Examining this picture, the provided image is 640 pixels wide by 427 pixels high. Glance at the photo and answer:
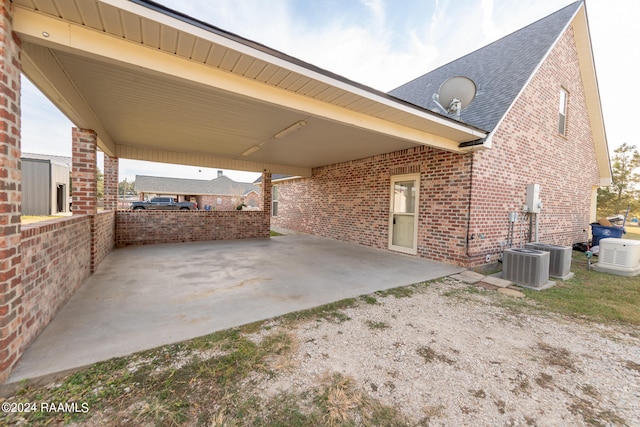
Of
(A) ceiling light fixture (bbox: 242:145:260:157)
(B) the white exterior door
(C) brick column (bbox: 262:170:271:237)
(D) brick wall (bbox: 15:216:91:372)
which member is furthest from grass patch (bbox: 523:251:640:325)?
(C) brick column (bbox: 262:170:271:237)

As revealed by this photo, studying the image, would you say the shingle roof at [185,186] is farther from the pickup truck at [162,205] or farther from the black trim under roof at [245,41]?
the black trim under roof at [245,41]

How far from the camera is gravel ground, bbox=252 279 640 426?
1.69 metres

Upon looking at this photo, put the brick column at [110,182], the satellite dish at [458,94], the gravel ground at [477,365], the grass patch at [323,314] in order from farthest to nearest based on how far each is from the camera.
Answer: the brick column at [110,182]
the satellite dish at [458,94]
the grass patch at [323,314]
the gravel ground at [477,365]

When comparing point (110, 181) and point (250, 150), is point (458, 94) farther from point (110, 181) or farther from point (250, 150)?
point (110, 181)

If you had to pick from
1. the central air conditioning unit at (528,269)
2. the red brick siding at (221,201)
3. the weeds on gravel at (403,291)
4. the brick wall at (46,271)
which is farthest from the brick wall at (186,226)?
the red brick siding at (221,201)

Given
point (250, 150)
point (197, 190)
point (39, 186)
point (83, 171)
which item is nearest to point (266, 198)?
point (250, 150)

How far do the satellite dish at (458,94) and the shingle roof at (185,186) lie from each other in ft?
91.3

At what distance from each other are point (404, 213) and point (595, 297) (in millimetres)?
3764

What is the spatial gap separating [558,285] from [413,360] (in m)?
4.20

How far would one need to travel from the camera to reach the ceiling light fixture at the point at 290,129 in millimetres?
4864

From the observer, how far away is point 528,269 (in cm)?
437

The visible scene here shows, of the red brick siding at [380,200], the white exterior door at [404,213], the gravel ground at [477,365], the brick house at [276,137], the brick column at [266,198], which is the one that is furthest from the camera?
the brick column at [266,198]

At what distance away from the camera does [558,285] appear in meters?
4.46

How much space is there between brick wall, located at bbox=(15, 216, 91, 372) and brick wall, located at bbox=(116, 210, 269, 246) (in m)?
4.37
